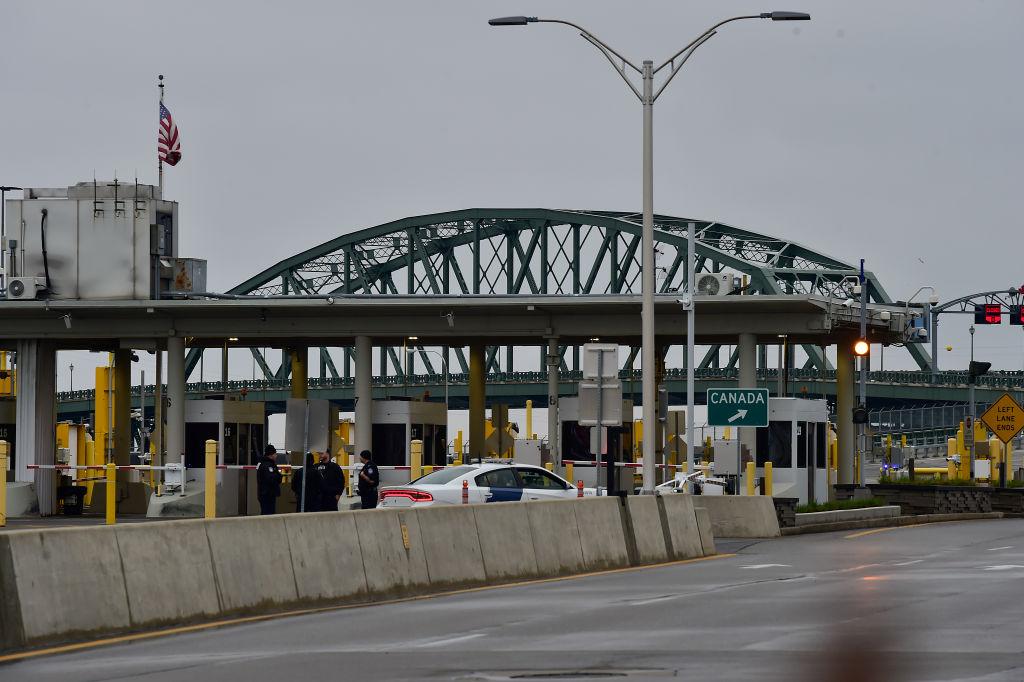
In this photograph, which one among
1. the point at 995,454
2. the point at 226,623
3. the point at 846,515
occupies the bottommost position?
the point at 846,515

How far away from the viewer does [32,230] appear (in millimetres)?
46844

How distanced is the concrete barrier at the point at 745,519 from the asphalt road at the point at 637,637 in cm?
1125

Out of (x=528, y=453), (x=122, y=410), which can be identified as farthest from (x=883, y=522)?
(x=122, y=410)

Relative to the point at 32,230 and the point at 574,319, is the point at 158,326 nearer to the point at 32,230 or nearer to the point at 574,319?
the point at 32,230

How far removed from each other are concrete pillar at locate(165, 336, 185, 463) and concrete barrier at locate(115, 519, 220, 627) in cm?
3055

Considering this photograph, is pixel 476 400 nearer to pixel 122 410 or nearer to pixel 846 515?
pixel 122 410

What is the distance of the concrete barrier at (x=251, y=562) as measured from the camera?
16.2 meters

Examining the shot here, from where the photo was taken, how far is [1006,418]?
49688 millimetres

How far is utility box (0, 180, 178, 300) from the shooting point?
4684 centimetres

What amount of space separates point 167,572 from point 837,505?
27033mm

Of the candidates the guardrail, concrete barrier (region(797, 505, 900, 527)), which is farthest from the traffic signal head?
concrete barrier (region(797, 505, 900, 527))

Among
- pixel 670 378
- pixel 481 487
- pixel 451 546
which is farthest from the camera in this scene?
pixel 670 378

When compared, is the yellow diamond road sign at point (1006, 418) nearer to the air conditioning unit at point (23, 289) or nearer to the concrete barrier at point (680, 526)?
the concrete barrier at point (680, 526)

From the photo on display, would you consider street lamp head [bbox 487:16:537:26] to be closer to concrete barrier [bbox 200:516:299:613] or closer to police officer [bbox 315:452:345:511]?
police officer [bbox 315:452:345:511]
